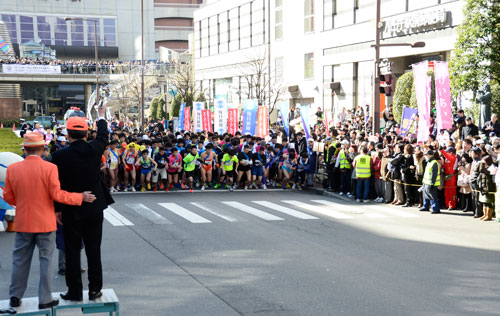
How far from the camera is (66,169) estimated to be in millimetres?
6617

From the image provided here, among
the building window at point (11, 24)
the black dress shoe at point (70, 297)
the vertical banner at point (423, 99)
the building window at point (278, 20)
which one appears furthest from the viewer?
the building window at point (11, 24)

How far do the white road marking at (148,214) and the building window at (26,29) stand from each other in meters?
74.9

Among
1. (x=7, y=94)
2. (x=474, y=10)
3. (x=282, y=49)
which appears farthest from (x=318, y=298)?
(x=7, y=94)

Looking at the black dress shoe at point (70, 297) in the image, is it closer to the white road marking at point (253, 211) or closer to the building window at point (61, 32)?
the white road marking at point (253, 211)

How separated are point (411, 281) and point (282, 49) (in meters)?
38.2

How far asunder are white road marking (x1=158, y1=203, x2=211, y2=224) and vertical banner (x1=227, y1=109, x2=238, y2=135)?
11184 millimetres

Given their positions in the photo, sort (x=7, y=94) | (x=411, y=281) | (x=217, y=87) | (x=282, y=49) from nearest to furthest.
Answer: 1. (x=411, y=281)
2. (x=282, y=49)
3. (x=217, y=87)
4. (x=7, y=94)

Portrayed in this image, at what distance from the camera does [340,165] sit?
60.3 ft

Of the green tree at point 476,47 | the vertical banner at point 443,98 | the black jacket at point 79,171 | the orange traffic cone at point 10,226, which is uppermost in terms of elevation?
the green tree at point 476,47

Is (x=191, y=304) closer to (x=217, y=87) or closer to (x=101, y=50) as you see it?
(x=217, y=87)

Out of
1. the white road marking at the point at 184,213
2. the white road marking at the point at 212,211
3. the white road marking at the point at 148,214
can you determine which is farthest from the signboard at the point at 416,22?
the white road marking at the point at 148,214

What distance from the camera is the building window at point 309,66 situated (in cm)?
4153

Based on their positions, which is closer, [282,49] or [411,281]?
[411,281]

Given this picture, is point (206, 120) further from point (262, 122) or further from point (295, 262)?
point (295, 262)
